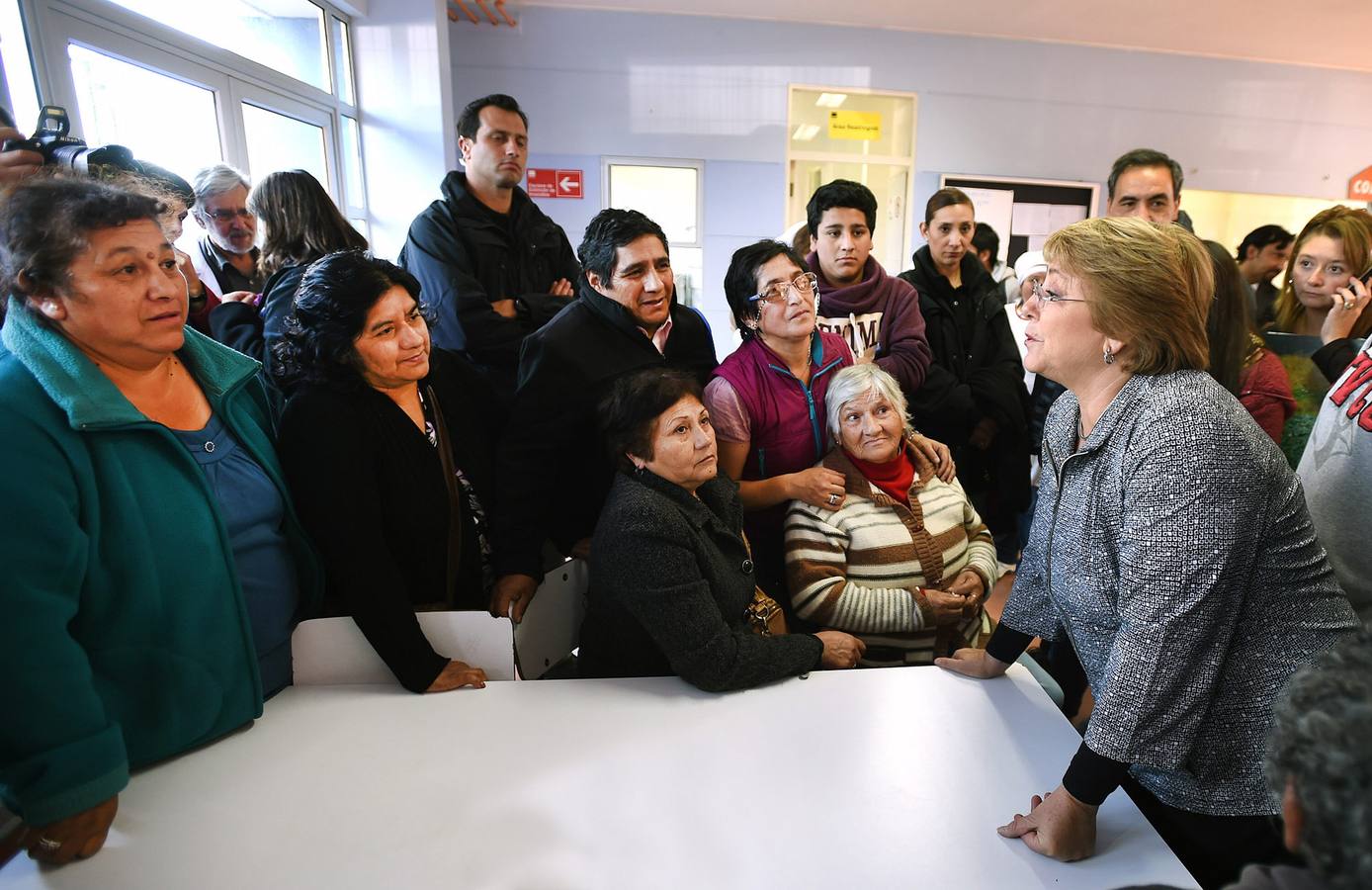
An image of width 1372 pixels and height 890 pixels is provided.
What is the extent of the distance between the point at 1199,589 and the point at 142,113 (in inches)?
151

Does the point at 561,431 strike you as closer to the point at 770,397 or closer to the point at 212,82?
the point at 770,397

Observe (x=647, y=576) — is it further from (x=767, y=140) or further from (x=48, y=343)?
(x=767, y=140)

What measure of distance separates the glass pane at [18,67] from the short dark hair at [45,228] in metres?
1.68

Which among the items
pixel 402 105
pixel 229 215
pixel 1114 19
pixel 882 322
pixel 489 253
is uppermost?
pixel 1114 19

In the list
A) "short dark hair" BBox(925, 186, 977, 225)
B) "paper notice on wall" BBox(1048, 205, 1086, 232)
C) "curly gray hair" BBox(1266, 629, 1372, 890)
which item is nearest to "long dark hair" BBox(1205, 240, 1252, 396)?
"curly gray hair" BBox(1266, 629, 1372, 890)

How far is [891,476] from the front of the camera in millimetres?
1851

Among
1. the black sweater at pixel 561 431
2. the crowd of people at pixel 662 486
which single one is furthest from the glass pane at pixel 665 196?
the black sweater at pixel 561 431

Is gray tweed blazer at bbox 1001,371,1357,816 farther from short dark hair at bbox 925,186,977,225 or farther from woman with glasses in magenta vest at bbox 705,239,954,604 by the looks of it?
short dark hair at bbox 925,186,977,225

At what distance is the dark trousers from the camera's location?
102 centimetres

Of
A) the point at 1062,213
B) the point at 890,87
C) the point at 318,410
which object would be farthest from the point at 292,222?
the point at 1062,213

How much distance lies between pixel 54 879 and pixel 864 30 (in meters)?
6.53

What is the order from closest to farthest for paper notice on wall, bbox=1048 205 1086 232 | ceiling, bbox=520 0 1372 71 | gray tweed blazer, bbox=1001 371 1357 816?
1. gray tweed blazer, bbox=1001 371 1357 816
2. ceiling, bbox=520 0 1372 71
3. paper notice on wall, bbox=1048 205 1086 232

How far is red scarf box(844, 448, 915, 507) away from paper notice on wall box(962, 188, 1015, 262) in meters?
4.94

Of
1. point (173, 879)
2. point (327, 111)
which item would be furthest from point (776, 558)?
point (327, 111)
